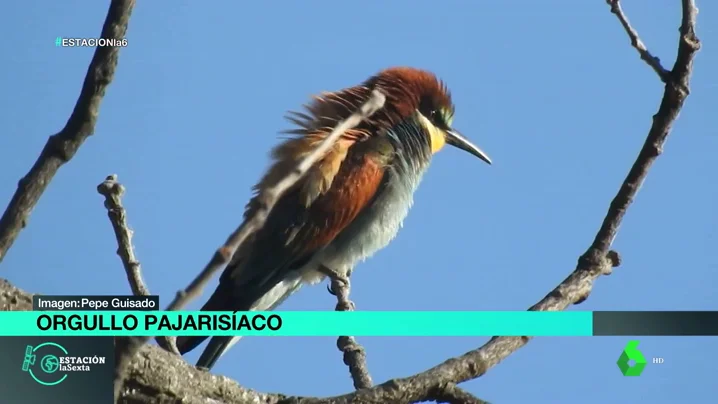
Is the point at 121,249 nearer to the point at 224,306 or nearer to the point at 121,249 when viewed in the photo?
the point at 121,249

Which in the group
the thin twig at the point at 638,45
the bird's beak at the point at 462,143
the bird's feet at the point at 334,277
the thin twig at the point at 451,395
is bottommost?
the thin twig at the point at 451,395

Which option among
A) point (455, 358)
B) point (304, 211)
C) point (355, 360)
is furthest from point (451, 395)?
point (304, 211)

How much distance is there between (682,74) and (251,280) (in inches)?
66.7

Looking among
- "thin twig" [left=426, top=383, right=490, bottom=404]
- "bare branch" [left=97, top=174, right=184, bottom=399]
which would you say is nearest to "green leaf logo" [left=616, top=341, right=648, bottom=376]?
"thin twig" [left=426, top=383, right=490, bottom=404]

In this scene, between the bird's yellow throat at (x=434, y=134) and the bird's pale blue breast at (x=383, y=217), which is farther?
the bird's yellow throat at (x=434, y=134)

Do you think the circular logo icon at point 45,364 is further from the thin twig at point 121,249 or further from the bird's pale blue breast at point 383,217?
the bird's pale blue breast at point 383,217

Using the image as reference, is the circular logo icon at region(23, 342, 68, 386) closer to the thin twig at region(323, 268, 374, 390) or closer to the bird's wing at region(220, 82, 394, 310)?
the thin twig at region(323, 268, 374, 390)

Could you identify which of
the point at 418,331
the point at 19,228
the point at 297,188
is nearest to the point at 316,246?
the point at 297,188

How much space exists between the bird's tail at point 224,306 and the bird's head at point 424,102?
76 centimetres

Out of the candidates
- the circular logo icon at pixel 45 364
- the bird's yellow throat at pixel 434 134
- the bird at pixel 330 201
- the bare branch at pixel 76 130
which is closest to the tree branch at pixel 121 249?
the circular logo icon at pixel 45 364

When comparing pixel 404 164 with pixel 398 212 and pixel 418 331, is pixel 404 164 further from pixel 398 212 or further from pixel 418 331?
pixel 418 331

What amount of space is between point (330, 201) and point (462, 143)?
78 cm

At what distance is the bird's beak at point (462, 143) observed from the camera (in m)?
3.88

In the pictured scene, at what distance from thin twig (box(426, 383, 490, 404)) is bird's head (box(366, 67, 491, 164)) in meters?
1.80
